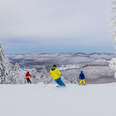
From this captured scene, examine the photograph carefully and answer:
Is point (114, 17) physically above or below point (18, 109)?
above

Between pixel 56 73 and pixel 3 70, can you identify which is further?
pixel 3 70

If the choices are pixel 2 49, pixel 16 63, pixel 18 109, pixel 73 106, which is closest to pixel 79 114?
pixel 73 106

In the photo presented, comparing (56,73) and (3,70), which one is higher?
(3,70)

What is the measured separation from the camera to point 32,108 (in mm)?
5035

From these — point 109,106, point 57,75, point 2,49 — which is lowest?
point 109,106

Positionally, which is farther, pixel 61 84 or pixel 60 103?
pixel 61 84

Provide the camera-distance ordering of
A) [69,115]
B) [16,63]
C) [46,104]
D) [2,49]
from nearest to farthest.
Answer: [69,115]
[46,104]
[2,49]
[16,63]

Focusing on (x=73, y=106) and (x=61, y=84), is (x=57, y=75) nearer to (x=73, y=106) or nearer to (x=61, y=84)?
(x=61, y=84)

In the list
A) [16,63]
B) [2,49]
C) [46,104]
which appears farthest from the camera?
[16,63]

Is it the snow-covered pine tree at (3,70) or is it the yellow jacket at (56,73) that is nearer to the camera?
the yellow jacket at (56,73)

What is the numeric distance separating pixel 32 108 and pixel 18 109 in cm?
44

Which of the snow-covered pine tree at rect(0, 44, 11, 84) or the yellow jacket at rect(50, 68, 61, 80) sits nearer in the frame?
the yellow jacket at rect(50, 68, 61, 80)

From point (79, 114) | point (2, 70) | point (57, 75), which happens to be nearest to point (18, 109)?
point (79, 114)

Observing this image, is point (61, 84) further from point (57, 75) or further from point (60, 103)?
point (60, 103)
